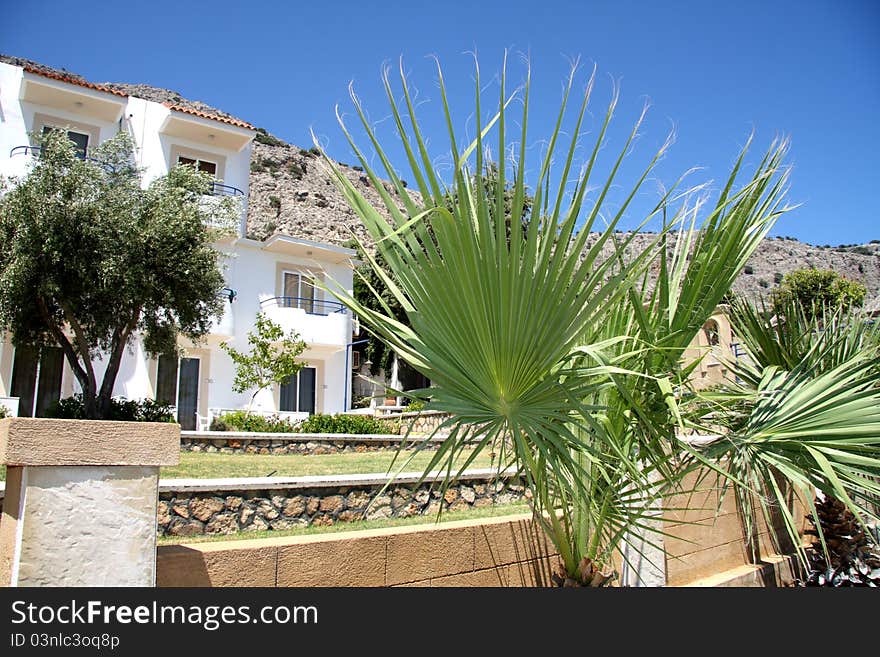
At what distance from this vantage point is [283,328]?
2217 centimetres

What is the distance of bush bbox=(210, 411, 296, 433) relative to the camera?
17109 mm

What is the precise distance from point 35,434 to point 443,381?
6.06ft

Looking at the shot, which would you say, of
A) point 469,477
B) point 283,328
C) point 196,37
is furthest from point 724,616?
point 283,328

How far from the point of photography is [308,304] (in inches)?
945

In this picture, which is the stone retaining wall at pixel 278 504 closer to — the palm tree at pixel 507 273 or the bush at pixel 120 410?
the palm tree at pixel 507 273

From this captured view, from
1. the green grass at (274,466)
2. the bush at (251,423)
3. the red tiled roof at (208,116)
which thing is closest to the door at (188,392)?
the bush at (251,423)

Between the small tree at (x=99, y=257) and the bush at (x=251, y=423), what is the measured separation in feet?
11.1

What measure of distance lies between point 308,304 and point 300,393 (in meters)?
3.34

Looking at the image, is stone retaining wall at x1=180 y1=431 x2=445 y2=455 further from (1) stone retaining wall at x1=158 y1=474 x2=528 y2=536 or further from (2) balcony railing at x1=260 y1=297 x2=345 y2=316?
(2) balcony railing at x1=260 y1=297 x2=345 y2=316

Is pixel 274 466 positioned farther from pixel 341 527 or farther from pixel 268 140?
pixel 268 140

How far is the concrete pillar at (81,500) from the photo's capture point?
2.78m

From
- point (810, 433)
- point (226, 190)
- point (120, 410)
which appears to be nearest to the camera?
point (810, 433)

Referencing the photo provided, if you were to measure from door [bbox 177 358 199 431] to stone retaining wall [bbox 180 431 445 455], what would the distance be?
6700 millimetres

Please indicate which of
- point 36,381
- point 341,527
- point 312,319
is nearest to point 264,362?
point 312,319
